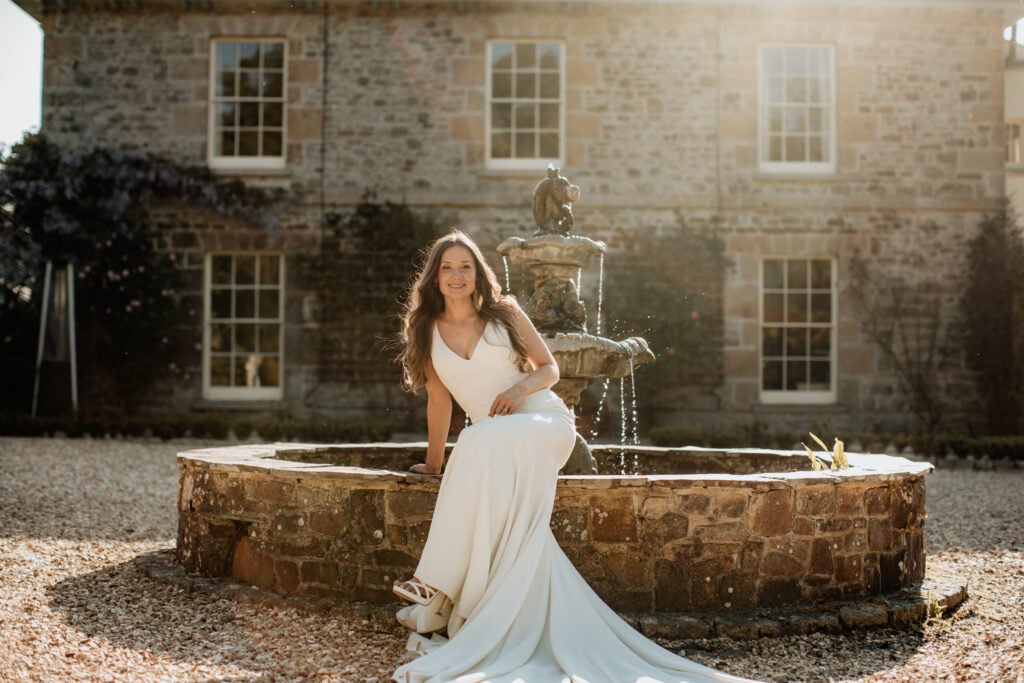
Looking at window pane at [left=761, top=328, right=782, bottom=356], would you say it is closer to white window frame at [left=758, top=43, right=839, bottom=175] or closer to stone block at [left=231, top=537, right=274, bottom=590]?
white window frame at [left=758, top=43, right=839, bottom=175]

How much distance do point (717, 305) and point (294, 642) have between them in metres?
9.28

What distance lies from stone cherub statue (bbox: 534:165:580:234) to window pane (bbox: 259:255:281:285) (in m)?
7.48

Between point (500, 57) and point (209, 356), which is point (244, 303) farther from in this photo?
point (500, 57)

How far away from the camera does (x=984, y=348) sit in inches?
489

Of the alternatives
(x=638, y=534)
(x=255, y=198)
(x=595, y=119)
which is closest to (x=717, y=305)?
(x=595, y=119)

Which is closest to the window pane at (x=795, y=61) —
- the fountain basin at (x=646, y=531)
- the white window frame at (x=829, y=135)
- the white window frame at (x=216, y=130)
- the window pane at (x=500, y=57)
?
the white window frame at (x=829, y=135)

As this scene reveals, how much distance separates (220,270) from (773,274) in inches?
281

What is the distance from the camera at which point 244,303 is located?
1259 cm

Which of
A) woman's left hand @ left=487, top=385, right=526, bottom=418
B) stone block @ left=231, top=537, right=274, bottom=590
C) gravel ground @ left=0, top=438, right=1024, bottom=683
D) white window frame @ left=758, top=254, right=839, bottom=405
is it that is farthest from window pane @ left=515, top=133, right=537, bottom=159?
woman's left hand @ left=487, top=385, right=526, bottom=418

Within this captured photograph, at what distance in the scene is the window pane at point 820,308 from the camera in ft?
41.2

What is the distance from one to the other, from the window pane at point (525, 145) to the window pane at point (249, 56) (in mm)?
3530

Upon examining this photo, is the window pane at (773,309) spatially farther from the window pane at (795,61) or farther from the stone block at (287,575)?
the stone block at (287,575)

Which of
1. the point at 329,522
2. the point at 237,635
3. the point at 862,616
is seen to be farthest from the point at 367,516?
the point at 862,616

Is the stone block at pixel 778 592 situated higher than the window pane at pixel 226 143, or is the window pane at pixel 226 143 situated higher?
the window pane at pixel 226 143
